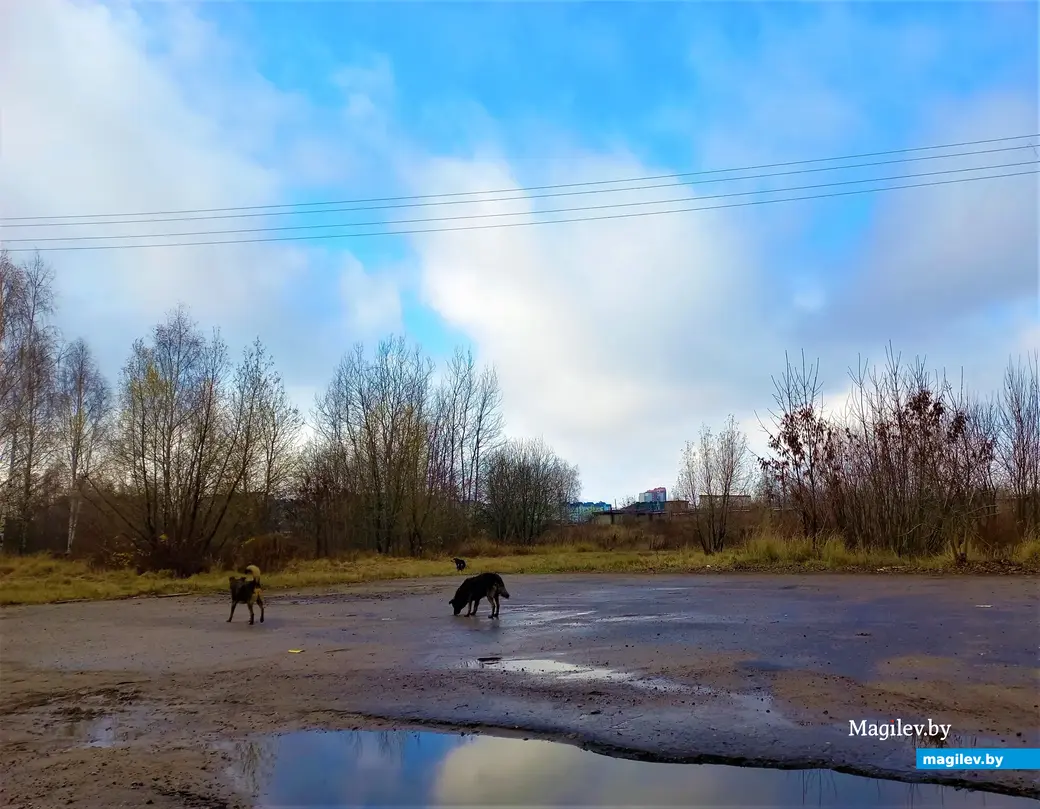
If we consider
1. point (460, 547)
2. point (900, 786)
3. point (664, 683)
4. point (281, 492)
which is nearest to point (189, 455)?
point (281, 492)

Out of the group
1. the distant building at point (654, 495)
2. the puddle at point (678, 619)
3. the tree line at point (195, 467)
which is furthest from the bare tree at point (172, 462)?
the distant building at point (654, 495)

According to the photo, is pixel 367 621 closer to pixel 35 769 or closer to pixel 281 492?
pixel 35 769

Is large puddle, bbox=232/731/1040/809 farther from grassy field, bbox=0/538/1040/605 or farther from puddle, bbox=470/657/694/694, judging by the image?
grassy field, bbox=0/538/1040/605

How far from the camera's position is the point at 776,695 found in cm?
614

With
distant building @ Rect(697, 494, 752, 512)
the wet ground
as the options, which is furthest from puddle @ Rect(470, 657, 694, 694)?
distant building @ Rect(697, 494, 752, 512)

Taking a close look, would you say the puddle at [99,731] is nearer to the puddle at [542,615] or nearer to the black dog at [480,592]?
the puddle at [542,615]

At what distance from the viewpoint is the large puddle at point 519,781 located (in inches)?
163

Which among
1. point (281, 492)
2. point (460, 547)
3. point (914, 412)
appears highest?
point (914, 412)

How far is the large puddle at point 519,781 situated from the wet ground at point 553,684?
0.50 ft

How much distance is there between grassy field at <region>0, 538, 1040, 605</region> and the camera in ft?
58.0

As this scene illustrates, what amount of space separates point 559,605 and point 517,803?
10.4 meters

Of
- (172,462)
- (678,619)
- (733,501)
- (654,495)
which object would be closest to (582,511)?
(654,495)

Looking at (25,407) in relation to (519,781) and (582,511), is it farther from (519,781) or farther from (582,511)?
(582,511)

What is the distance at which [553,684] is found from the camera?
702 centimetres
